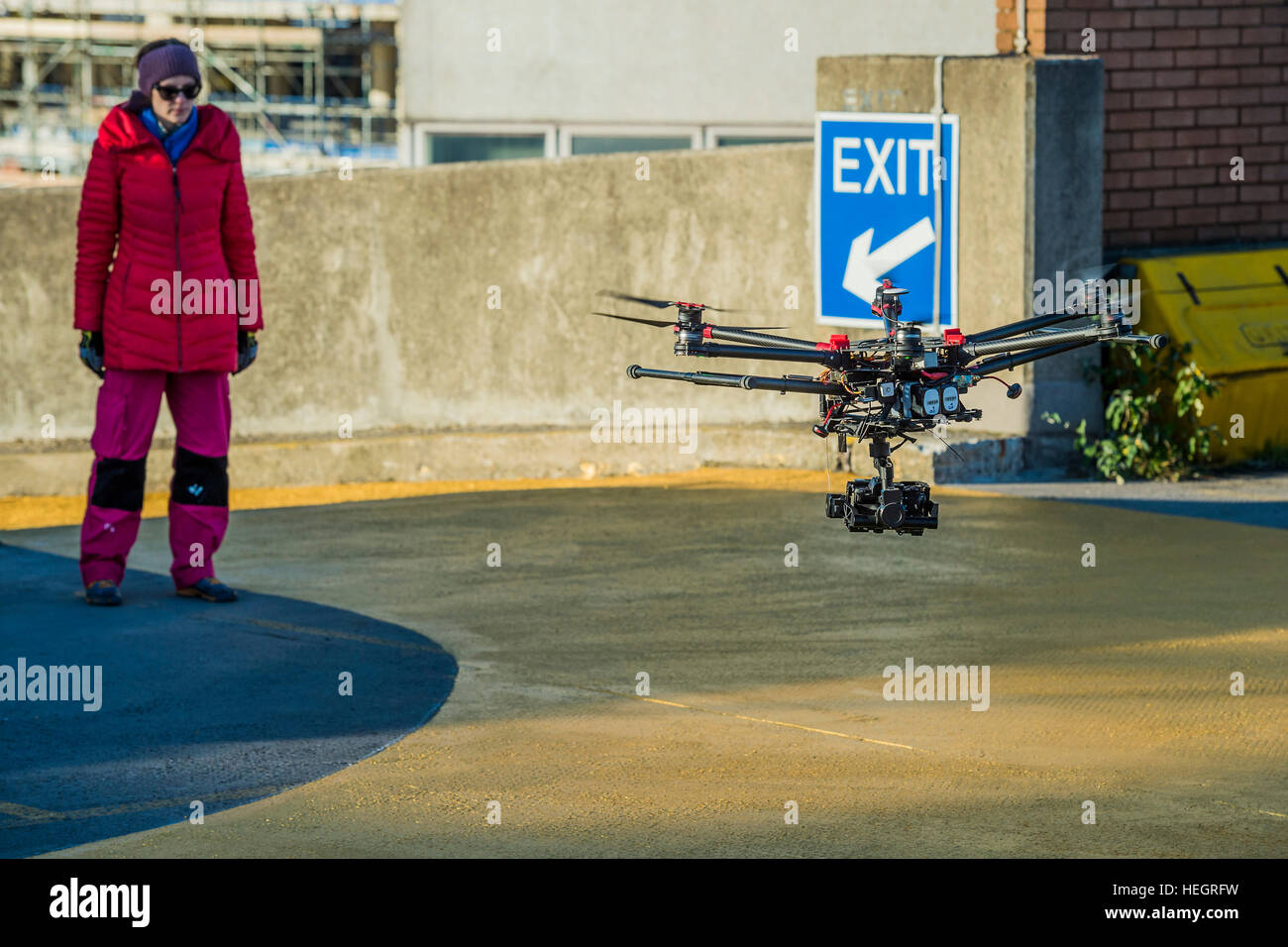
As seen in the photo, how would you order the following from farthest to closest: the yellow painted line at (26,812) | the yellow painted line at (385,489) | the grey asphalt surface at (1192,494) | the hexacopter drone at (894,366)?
the yellow painted line at (385,489), the grey asphalt surface at (1192,494), the yellow painted line at (26,812), the hexacopter drone at (894,366)

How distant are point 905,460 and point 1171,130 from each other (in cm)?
406

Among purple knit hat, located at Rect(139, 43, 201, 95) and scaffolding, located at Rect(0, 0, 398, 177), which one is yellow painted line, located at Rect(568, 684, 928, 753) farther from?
scaffolding, located at Rect(0, 0, 398, 177)

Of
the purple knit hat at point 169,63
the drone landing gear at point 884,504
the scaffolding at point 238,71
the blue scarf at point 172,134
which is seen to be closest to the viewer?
the drone landing gear at point 884,504

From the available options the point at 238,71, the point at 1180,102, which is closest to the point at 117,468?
the point at 1180,102

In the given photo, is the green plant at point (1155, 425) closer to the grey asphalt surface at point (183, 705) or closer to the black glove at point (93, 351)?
the grey asphalt surface at point (183, 705)

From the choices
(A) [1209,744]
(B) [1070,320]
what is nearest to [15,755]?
(A) [1209,744]

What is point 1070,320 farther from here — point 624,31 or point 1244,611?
point 624,31

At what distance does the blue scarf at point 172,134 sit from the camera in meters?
7.85

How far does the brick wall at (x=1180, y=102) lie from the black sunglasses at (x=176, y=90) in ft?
27.2

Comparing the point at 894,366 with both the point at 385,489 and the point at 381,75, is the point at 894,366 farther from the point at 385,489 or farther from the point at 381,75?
the point at 381,75

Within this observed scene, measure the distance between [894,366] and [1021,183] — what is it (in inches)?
424

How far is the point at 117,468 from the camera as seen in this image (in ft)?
27.8

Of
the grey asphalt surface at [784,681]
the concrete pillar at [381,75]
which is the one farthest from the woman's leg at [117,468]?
the concrete pillar at [381,75]
